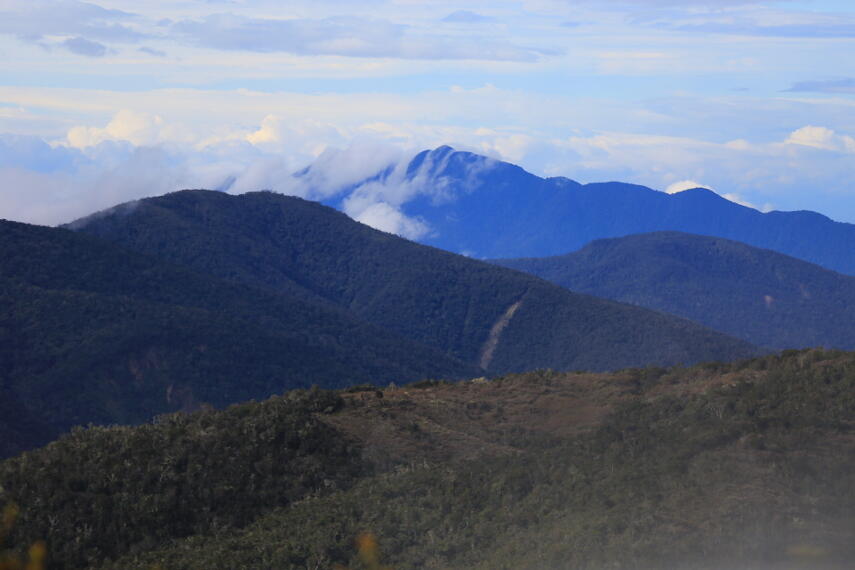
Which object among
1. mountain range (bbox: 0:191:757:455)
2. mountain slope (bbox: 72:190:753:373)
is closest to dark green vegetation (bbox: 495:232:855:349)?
mountain slope (bbox: 72:190:753:373)

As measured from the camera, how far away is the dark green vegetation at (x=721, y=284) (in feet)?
429

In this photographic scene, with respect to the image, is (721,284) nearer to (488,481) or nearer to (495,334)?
(495,334)

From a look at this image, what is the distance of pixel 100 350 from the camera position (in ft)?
205

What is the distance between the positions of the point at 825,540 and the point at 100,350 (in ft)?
174

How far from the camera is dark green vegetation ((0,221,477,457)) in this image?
60406mm

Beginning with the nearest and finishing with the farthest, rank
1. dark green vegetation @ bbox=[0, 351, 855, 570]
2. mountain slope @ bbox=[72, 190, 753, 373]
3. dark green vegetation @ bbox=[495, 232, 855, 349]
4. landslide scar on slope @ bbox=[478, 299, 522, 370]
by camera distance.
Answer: dark green vegetation @ bbox=[0, 351, 855, 570], mountain slope @ bbox=[72, 190, 753, 373], landslide scar on slope @ bbox=[478, 299, 522, 370], dark green vegetation @ bbox=[495, 232, 855, 349]

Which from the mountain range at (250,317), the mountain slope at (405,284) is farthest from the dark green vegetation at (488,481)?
the mountain slope at (405,284)

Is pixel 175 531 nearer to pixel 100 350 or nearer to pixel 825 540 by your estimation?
pixel 825 540

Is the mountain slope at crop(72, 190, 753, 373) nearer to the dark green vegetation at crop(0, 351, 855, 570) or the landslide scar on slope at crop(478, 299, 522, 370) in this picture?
the landslide scar on slope at crop(478, 299, 522, 370)

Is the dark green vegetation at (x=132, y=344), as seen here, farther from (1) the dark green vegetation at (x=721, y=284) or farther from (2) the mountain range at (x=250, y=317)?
(1) the dark green vegetation at (x=721, y=284)

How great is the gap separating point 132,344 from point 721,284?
328ft

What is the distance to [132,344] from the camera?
6412 cm

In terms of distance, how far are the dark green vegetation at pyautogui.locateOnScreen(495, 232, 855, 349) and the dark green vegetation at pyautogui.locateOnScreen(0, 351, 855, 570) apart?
10295 centimetres

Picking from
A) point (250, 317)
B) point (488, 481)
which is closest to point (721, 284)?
point (250, 317)
